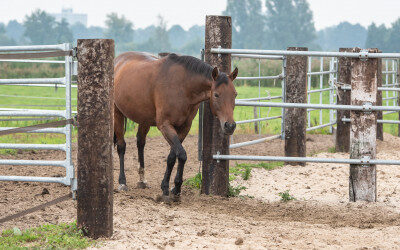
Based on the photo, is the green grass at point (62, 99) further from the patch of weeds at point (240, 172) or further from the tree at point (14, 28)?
the tree at point (14, 28)

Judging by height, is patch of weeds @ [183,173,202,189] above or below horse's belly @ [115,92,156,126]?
below

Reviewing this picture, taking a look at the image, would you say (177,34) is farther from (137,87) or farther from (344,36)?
(137,87)

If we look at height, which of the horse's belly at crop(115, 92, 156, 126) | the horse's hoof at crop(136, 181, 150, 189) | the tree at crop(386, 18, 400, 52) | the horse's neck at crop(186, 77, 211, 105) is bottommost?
the horse's hoof at crop(136, 181, 150, 189)

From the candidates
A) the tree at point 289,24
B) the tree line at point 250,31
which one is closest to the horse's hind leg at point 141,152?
the tree line at point 250,31

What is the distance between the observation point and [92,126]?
14.0ft

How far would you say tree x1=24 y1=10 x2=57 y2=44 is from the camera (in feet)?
328

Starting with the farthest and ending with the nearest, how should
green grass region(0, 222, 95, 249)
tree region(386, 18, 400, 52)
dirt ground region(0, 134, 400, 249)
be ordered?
tree region(386, 18, 400, 52), dirt ground region(0, 134, 400, 249), green grass region(0, 222, 95, 249)

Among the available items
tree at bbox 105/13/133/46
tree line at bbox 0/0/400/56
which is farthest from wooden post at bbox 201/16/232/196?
tree at bbox 105/13/133/46

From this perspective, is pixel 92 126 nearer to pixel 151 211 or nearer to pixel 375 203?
pixel 151 211

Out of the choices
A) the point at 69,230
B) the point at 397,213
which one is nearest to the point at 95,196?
the point at 69,230

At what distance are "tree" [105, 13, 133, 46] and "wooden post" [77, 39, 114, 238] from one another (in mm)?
116404

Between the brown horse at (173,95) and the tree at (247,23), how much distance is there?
333 ft

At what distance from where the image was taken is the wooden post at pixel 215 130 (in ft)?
20.5

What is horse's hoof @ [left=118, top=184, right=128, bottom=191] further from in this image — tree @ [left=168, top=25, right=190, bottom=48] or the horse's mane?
tree @ [left=168, top=25, right=190, bottom=48]
